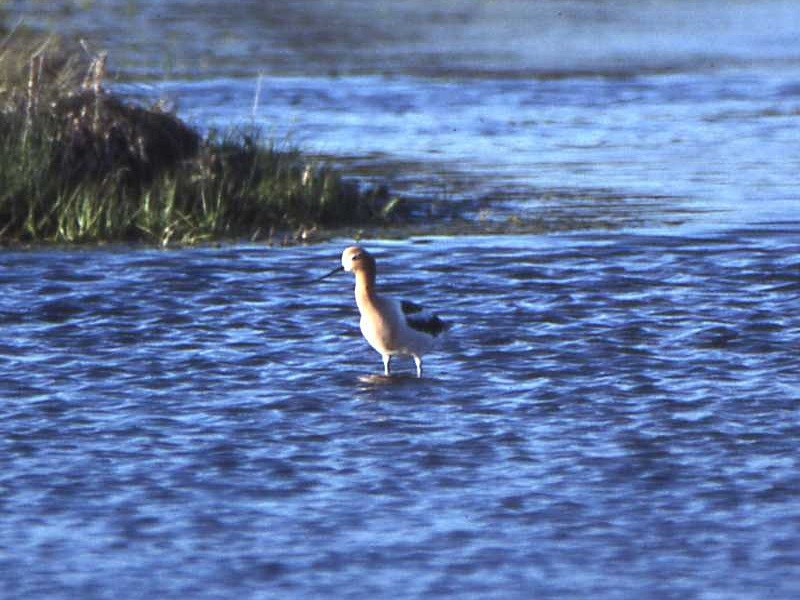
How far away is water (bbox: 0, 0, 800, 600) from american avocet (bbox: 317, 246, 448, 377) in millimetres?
237

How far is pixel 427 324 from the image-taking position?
11.1 m

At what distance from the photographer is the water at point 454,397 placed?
7645 mm

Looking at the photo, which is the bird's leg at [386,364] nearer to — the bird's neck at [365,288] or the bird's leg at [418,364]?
the bird's leg at [418,364]

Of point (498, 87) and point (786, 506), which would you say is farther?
point (498, 87)

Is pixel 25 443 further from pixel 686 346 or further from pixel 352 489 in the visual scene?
pixel 686 346

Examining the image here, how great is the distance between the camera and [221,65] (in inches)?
1190

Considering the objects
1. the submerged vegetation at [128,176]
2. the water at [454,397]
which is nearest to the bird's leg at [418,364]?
the water at [454,397]

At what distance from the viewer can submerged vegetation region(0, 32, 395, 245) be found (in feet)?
49.2

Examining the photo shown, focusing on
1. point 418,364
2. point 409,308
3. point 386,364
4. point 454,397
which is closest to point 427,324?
point 409,308

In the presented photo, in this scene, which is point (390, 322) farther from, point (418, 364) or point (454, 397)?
point (454, 397)

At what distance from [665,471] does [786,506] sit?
0.76 metres

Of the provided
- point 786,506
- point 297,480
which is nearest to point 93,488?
point 297,480

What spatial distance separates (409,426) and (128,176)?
637 cm

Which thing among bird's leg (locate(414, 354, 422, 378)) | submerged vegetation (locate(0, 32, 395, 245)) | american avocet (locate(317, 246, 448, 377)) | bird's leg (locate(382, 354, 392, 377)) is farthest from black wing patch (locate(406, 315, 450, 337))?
submerged vegetation (locate(0, 32, 395, 245))
